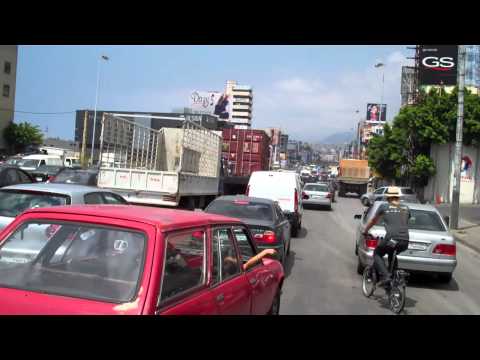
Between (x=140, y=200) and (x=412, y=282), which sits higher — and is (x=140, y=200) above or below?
above

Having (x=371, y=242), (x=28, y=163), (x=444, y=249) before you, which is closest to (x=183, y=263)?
(x=371, y=242)

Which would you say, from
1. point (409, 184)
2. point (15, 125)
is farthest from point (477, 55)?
point (15, 125)

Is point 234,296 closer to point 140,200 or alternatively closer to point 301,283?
point 301,283

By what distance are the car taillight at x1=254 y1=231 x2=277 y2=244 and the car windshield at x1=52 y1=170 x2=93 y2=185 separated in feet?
28.7

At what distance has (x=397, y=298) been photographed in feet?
24.5

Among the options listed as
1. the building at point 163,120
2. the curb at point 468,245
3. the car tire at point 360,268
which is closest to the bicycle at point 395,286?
the car tire at point 360,268

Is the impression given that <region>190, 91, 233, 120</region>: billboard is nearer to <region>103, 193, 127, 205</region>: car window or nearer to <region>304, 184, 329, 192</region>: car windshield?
<region>304, 184, 329, 192</region>: car windshield

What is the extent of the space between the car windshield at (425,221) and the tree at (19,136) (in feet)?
176

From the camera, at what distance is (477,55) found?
56.5 meters

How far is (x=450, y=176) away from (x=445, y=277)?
29249 millimetres

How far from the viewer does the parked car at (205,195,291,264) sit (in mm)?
9445

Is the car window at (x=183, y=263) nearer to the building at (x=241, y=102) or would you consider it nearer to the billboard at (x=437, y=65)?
the billboard at (x=437, y=65)
